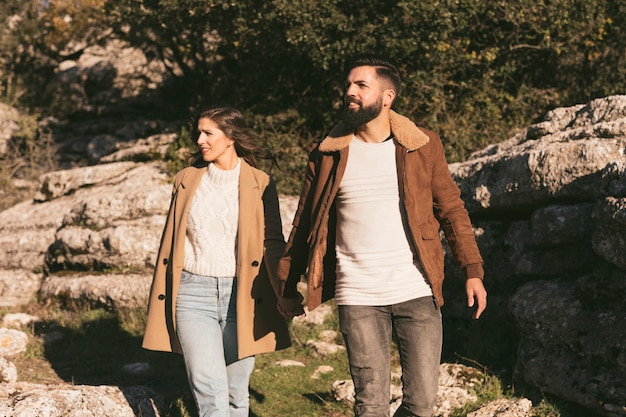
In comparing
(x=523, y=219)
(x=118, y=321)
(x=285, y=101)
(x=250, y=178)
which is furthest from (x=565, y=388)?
(x=285, y=101)

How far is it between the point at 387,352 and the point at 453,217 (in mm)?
893

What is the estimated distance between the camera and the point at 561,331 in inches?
225

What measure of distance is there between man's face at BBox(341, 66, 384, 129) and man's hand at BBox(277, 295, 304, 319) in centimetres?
121

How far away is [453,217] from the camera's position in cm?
423

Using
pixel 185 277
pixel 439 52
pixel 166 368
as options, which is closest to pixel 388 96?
pixel 185 277

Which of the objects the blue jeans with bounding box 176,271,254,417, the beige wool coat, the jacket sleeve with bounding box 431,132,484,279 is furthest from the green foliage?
the blue jeans with bounding box 176,271,254,417

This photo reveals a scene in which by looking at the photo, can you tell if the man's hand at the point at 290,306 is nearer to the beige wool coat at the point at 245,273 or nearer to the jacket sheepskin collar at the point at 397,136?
the beige wool coat at the point at 245,273

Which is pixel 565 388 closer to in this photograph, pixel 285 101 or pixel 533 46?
pixel 533 46

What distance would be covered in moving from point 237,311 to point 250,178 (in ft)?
3.09

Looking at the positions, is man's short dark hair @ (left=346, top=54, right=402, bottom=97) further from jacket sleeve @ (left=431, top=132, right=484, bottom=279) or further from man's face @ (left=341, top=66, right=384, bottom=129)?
jacket sleeve @ (left=431, top=132, right=484, bottom=279)

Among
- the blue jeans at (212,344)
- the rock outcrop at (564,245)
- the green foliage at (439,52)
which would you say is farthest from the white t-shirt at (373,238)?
the green foliage at (439,52)

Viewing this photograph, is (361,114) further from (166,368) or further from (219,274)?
(166,368)

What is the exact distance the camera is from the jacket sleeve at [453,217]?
4180mm

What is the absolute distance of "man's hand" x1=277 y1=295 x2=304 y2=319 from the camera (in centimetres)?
455
